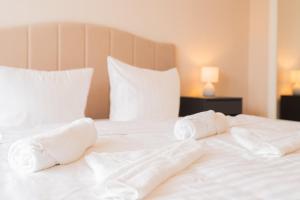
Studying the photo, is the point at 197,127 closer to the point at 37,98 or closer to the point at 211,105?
the point at 37,98

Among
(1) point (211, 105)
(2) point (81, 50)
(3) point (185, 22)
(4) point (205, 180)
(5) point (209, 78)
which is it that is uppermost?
A: (3) point (185, 22)

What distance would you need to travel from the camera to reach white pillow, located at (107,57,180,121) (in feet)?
8.13

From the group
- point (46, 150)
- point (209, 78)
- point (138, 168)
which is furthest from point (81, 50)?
point (138, 168)

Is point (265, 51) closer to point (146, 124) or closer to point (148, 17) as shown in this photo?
point (148, 17)

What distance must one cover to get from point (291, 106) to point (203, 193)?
3.18 meters

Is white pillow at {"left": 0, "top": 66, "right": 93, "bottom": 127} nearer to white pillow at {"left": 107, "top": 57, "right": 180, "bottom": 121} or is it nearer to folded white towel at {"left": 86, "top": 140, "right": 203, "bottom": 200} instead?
white pillow at {"left": 107, "top": 57, "right": 180, "bottom": 121}

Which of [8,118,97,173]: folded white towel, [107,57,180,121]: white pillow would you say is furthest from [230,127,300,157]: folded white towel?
[107,57,180,121]: white pillow

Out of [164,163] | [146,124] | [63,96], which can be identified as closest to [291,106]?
[146,124]

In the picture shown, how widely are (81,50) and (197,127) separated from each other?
1442 millimetres

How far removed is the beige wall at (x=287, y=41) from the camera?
12.3 ft

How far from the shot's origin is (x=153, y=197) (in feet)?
2.72

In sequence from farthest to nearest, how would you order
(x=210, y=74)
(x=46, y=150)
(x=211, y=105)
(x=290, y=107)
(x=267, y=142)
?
(x=290, y=107)
(x=210, y=74)
(x=211, y=105)
(x=267, y=142)
(x=46, y=150)

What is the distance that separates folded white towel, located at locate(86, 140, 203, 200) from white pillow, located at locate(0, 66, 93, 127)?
1073 mm

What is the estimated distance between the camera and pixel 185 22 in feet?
11.2
